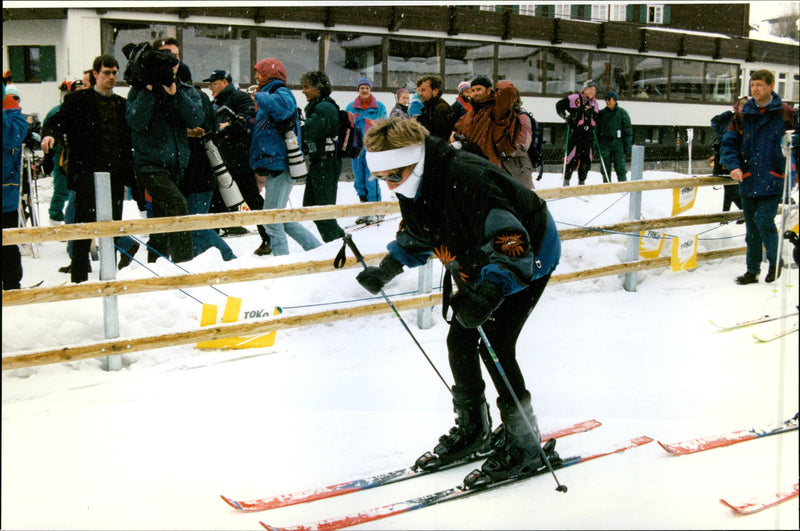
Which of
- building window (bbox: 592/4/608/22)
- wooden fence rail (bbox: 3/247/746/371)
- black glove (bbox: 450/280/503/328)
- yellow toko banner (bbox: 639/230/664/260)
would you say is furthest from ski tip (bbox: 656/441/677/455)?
building window (bbox: 592/4/608/22)

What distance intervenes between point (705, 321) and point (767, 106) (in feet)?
6.24

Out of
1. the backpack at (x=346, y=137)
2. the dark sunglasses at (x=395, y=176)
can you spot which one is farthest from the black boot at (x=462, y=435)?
the backpack at (x=346, y=137)

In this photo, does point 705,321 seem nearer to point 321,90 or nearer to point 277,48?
point 321,90

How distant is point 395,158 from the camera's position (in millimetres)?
2803

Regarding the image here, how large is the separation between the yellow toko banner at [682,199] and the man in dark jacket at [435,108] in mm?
2077

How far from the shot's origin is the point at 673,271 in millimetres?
6586

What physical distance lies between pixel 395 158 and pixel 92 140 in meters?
3.58

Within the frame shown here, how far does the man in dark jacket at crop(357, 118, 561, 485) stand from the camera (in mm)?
2674

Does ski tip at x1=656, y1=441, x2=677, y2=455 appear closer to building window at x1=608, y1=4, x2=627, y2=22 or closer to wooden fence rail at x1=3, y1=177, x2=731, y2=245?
wooden fence rail at x1=3, y1=177, x2=731, y2=245

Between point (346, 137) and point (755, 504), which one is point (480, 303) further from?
point (346, 137)

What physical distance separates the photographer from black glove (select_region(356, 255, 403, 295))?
263cm

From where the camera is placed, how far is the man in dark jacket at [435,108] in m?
6.55

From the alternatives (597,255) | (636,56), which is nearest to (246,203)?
(597,255)

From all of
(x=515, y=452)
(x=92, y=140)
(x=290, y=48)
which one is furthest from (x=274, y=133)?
(x=290, y=48)
